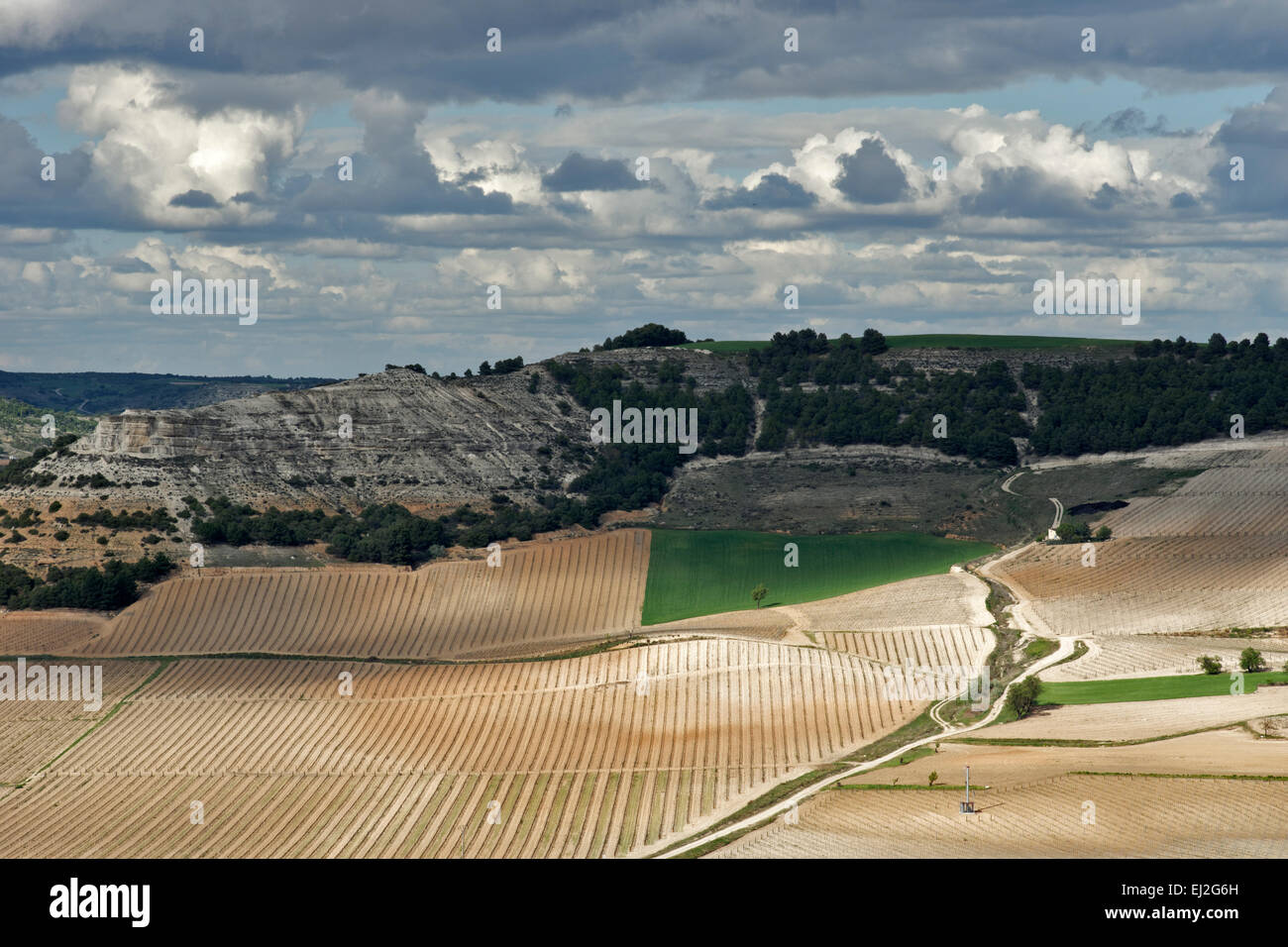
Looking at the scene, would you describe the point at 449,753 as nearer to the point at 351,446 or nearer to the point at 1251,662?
the point at 1251,662

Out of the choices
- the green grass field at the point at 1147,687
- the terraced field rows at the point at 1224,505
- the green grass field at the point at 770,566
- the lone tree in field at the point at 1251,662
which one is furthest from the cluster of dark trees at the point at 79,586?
the terraced field rows at the point at 1224,505

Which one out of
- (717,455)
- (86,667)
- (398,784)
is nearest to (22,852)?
(398,784)

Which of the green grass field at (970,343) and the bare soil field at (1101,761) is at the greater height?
the green grass field at (970,343)

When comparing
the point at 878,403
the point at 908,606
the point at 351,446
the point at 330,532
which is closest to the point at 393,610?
the point at 330,532

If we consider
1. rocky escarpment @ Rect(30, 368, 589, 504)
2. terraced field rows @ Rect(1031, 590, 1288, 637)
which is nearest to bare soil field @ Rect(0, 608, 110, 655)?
rocky escarpment @ Rect(30, 368, 589, 504)

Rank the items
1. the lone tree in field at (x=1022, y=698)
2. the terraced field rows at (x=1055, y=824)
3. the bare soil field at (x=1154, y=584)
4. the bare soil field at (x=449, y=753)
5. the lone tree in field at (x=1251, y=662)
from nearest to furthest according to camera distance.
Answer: the terraced field rows at (x=1055, y=824)
the bare soil field at (x=449, y=753)
the lone tree in field at (x=1022, y=698)
the lone tree in field at (x=1251, y=662)
the bare soil field at (x=1154, y=584)

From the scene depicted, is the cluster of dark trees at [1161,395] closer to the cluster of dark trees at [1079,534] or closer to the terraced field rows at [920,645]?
the cluster of dark trees at [1079,534]

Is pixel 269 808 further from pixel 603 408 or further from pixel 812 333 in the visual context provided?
pixel 812 333
